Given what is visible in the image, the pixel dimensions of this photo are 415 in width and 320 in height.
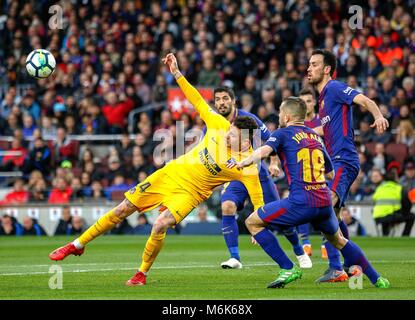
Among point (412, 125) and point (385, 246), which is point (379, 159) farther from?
point (385, 246)

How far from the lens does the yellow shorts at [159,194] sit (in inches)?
460

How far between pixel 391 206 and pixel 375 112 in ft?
34.4

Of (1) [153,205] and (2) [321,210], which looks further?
(1) [153,205]

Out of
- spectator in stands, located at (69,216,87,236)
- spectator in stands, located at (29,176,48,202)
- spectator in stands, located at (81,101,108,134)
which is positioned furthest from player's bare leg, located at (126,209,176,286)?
spectator in stands, located at (81,101,108,134)

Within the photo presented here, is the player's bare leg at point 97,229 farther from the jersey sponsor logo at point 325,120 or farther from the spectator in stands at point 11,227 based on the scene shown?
the spectator in stands at point 11,227

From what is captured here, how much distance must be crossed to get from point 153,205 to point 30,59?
6.14m

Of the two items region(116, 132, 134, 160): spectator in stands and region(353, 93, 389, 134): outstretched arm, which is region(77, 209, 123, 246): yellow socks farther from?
region(116, 132, 134, 160): spectator in stands

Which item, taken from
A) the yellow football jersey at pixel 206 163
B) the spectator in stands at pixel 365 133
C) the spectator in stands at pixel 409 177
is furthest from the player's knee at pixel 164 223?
the spectator in stands at pixel 365 133

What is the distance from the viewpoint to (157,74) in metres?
27.2

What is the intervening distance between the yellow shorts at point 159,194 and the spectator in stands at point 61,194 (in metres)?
12.2

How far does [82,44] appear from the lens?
29422mm

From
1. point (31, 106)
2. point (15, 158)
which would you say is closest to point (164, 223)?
point (15, 158)

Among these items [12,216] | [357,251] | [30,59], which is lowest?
[12,216]

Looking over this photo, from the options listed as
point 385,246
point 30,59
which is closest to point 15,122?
point 30,59
